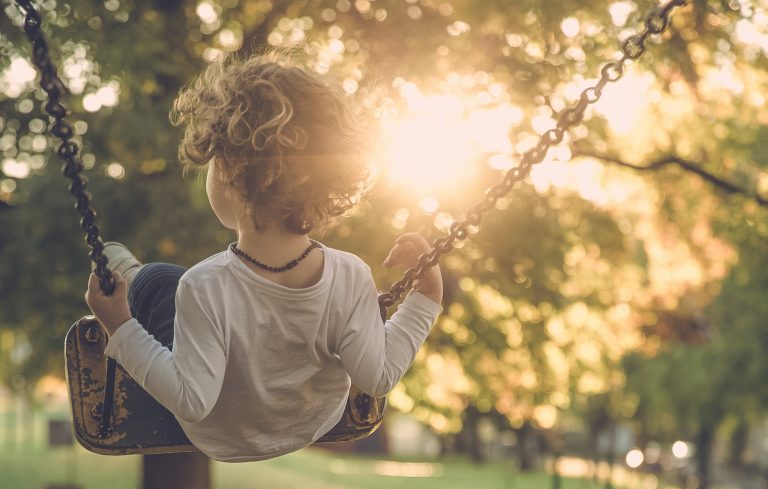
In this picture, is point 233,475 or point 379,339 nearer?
point 379,339

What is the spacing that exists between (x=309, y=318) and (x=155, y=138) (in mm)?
8914

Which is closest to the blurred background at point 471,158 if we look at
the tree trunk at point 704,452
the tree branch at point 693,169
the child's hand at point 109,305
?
the tree branch at point 693,169

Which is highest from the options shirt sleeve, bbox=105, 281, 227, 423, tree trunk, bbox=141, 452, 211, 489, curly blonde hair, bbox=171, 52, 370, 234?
tree trunk, bbox=141, 452, 211, 489

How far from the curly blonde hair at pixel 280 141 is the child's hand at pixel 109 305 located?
37cm

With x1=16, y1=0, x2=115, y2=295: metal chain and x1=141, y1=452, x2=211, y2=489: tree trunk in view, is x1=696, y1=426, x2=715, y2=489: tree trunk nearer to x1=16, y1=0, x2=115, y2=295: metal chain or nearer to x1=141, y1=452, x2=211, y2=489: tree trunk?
x1=141, y1=452, x2=211, y2=489: tree trunk

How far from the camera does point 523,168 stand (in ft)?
9.64

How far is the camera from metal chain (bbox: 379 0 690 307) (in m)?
2.73

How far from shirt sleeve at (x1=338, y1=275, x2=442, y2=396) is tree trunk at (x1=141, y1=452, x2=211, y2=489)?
32.4 ft

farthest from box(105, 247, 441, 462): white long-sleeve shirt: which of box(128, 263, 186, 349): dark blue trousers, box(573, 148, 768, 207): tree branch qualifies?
box(573, 148, 768, 207): tree branch

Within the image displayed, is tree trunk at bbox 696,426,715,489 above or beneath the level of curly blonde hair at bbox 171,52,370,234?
above

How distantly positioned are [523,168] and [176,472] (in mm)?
10115

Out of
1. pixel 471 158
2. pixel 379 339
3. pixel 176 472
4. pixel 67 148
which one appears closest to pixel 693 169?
pixel 471 158

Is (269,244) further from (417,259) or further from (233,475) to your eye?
(233,475)

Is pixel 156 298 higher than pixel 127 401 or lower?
higher
